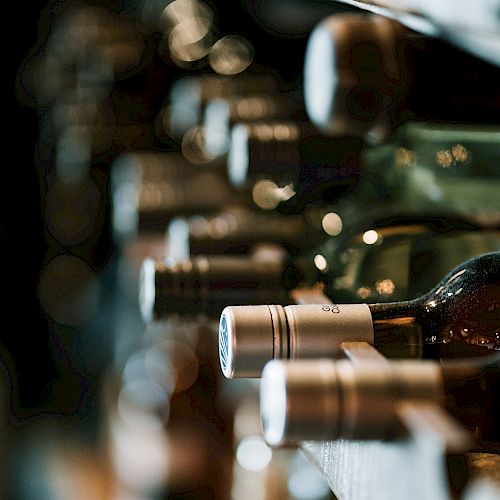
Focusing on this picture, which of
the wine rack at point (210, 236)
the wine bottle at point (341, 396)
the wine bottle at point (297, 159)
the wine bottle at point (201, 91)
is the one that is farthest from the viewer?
the wine bottle at point (201, 91)

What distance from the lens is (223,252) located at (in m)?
0.65

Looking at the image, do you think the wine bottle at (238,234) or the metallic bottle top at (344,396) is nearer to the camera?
the metallic bottle top at (344,396)

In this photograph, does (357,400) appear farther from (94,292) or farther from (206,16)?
(94,292)

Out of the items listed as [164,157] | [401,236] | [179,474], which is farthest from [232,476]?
[401,236]

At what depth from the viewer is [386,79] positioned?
0.49 metres

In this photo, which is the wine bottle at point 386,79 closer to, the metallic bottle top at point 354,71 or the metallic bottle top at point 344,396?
the metallic bottle top at point 354,71

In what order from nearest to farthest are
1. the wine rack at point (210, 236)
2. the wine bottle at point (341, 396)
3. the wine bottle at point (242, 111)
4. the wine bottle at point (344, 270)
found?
the wine bottle at point (341, 396), the wine rack at point (210, 236), the wine bottle at point (344, 270), the wine bottle at point (242, 111)

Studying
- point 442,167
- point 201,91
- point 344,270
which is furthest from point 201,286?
point 201,91

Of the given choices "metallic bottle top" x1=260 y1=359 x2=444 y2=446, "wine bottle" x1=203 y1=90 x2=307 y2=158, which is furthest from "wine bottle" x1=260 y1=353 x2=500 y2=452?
"wine bottle" x1=203 y1=90 x2=307 y2=158

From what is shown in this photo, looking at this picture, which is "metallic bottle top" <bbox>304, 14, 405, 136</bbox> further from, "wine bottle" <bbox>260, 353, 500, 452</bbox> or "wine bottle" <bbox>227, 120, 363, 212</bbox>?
"wine bottle" <bbox>260, 353, 500, 452</bbox>

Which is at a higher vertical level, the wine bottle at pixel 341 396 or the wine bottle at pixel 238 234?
the wine bottle at pixel 341 396

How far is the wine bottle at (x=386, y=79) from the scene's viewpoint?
1.57ft

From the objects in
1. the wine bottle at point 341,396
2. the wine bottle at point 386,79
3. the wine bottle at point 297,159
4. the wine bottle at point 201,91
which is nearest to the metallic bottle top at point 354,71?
the wine bottle at point 386,79

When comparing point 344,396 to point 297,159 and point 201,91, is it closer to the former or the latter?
point 297,159
